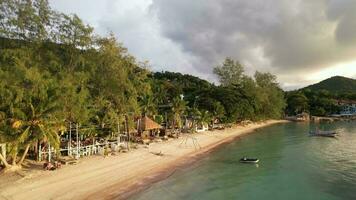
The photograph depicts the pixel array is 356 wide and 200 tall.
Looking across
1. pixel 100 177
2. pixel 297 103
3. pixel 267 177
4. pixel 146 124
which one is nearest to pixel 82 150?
pixel 100 177

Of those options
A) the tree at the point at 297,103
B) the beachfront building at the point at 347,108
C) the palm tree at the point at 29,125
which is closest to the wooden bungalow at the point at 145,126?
the palm tree at the point at 29,125

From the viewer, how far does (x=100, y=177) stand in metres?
27.1

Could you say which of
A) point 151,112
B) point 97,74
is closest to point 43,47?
point 97,74

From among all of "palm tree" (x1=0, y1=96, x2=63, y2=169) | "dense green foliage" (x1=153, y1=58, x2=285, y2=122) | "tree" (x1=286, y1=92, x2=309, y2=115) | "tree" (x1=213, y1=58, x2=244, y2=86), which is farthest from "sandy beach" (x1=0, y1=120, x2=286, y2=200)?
"tree" (x1=286, y1=92, x2=309, y2=115)

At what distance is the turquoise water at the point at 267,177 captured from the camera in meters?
25.6

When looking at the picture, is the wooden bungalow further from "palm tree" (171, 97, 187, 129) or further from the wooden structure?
the wooden structure

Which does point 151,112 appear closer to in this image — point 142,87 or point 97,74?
point 142,87

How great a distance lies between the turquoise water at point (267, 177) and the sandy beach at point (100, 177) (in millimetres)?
1670

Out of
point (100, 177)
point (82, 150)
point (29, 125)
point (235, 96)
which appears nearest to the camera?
point (29, 125)

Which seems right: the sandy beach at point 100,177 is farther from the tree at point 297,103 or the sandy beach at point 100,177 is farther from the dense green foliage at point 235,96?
the tree at point 297,103

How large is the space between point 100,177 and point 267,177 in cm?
1480

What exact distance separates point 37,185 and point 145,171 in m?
10.5

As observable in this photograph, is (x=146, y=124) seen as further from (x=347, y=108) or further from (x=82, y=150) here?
(x=347, y=108)

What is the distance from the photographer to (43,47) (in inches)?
1243
